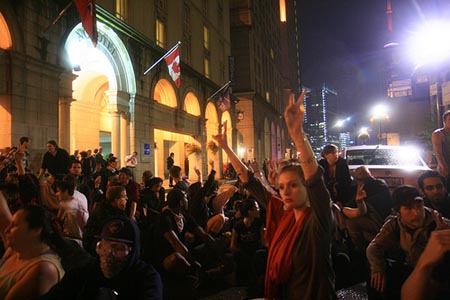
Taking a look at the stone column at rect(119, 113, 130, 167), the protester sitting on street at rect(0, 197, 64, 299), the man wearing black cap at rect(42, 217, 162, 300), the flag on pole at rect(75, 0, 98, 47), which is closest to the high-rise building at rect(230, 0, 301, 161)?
the stone column at rect(119, 113, 130, 167)

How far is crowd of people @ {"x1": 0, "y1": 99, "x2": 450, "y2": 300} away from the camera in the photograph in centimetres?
211

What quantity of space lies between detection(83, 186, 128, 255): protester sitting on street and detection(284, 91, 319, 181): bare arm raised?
107 inches

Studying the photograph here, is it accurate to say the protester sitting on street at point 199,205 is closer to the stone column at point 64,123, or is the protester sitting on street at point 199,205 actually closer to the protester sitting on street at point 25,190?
the protester sitting on street at point 25,190

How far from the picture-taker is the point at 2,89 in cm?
1006

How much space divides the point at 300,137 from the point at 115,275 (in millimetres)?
1753

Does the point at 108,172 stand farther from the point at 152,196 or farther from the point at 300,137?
the point at 300,137

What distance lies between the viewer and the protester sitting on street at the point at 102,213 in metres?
4.04

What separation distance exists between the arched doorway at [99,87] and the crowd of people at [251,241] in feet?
35.6

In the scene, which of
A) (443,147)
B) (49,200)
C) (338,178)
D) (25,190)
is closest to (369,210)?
(338,178)

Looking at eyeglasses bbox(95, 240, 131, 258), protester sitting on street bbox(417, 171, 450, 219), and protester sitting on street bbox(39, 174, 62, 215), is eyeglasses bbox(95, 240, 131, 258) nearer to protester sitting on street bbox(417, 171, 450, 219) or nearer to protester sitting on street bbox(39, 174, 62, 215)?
protester sitting on street bbox(39, 174, 62, 215)

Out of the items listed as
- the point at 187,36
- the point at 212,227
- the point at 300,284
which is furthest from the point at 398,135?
the point at 300,284

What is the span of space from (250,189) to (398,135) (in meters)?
42.3

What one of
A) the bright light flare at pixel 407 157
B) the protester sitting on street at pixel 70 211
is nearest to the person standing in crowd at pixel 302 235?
the protester sitting on street at pixel 70 211

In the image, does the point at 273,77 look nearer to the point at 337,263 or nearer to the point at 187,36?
the point at 187,36
